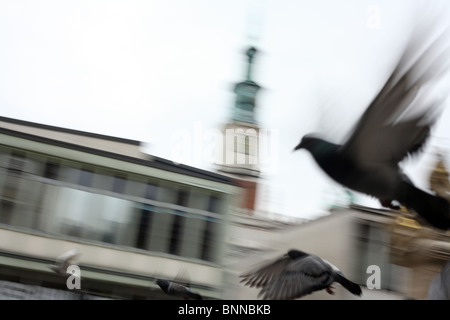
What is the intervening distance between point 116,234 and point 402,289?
2276 millimetres

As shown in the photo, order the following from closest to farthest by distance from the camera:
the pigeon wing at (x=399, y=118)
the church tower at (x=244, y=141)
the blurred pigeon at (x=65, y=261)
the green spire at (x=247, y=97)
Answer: the pigeon wing at (x=399, y=118), the blurred pigeon at (x=65, y=261), the church tower at (x=244, y=141), the green spire at (x=247, y=97)

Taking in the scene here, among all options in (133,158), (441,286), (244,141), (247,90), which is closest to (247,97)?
(247,90)

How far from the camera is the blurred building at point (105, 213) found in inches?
191

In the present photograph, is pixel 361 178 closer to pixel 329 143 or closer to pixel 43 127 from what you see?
pixel 329 143

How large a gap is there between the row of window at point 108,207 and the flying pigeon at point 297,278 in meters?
0.56

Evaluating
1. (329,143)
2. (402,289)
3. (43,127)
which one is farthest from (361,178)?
(43,127)

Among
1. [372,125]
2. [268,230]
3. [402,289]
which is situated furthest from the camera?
[268,230]

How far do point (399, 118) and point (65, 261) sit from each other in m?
2.65

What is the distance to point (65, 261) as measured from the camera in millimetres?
4848

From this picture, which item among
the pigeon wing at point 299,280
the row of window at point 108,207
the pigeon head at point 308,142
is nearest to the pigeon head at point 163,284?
the row of window at point 108,207

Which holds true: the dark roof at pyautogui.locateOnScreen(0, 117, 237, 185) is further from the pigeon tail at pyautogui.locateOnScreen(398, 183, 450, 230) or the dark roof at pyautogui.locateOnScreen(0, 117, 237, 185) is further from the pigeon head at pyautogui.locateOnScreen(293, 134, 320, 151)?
the pigeon tail at pyautogui.locateOnScreen(398, 183, 450, 230)

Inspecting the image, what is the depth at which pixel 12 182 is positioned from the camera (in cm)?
509

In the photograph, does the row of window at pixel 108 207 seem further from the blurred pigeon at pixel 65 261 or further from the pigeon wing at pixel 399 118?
the pigeon wing at pixel 399 118
